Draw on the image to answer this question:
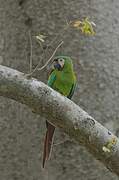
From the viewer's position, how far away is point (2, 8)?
1821 mm

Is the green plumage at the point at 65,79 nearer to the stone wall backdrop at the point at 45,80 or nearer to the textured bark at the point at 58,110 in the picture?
the stone wall backdrop at the point at 45,80

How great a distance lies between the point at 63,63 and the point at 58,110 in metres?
0.54

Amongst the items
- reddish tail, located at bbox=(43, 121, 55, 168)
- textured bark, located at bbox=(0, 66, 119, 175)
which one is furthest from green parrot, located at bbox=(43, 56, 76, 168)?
textured bark, located at bbox=(0, 66, 119, 175)

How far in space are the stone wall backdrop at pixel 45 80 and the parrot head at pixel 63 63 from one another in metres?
0.09

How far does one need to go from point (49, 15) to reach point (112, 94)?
0.38 meters

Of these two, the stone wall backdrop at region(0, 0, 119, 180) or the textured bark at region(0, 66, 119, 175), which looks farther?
the stone wall backdrop at region(0, 0, 119, 180)

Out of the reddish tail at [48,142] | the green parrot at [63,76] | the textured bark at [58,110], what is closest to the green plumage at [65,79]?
the green parrot at [63,76]

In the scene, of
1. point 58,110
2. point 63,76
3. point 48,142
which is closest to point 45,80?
point 63,76

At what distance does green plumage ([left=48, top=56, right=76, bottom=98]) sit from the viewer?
1.65 meters

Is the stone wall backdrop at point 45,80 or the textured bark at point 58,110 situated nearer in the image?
the textured bark at point 58,110

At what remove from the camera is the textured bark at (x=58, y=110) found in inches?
44.0

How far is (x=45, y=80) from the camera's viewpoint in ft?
5.73

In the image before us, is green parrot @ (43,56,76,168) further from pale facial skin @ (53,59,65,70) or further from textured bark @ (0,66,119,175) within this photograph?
textured bark @ (0,66,119,175)

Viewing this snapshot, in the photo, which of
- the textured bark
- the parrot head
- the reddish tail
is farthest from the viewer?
the parrot head
